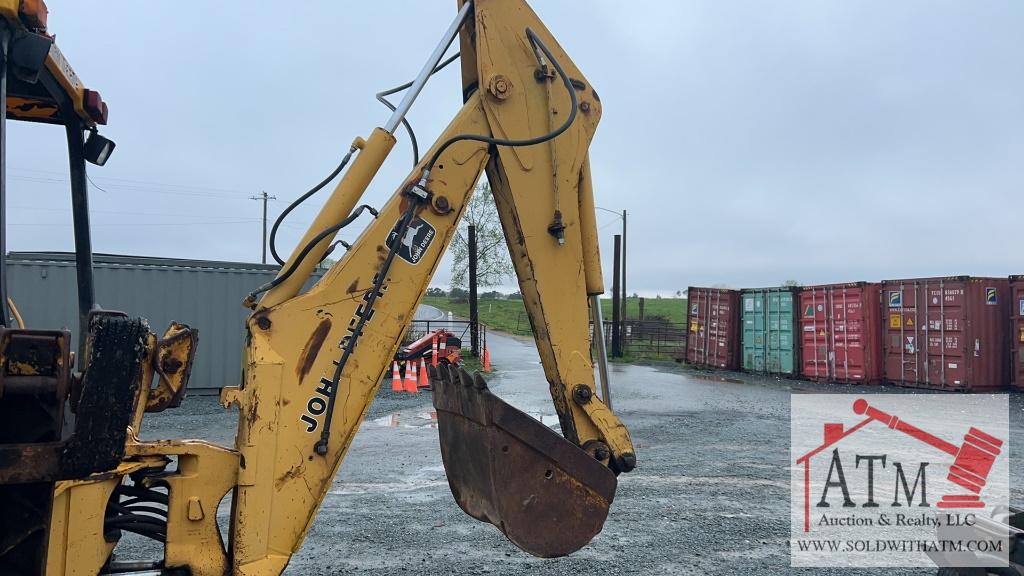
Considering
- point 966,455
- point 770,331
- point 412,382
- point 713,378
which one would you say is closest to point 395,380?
point 412,382

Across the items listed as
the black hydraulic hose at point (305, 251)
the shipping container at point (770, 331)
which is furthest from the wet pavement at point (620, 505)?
the shipping container at point (770, 331)

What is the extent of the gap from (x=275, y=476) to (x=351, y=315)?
699mm

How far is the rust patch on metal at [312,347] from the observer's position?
2725 mm

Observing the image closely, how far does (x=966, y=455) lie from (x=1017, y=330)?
7.74m

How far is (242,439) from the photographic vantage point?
2.63 meters

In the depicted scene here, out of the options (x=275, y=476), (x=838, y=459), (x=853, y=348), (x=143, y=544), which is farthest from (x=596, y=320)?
(x=853, y=348)

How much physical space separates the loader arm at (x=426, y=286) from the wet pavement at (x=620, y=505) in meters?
1.43

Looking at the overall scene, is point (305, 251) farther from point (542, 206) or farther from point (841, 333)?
point (841, 333)

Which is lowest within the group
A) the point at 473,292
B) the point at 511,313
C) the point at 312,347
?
the point at 312,347

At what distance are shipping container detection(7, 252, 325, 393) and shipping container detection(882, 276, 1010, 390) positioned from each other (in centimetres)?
1431

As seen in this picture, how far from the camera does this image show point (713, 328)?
21234mm

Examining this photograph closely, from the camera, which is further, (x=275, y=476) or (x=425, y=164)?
(x=425, y=164)

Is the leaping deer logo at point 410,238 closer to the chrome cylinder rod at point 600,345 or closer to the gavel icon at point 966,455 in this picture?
the chrome cylinder rod at point 600,345

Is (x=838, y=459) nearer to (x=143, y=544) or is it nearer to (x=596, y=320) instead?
(x=596, y=320)
